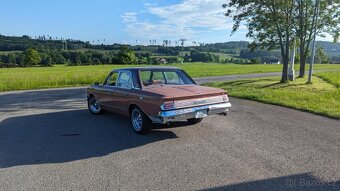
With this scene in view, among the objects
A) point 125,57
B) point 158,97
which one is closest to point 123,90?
point 158,97

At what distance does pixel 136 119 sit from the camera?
21.6 feet

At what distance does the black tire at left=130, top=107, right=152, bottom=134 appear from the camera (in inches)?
244

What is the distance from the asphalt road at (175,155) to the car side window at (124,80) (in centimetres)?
103

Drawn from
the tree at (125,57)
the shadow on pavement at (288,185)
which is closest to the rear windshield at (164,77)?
the shadow on pavement at (288,185)

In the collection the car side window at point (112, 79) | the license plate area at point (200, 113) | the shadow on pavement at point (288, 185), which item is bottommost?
the shadow on pavement at point (288, 185)

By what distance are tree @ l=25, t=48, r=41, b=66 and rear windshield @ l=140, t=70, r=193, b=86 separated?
89013 mm

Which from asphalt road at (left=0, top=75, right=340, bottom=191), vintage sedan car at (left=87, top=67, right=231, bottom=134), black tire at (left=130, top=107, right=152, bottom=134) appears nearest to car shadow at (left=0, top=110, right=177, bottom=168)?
asphalt road at (left=0, top=75, right=340, bottom=191)

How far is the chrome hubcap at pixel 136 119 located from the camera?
643 centimetres

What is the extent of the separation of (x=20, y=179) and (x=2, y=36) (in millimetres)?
130214

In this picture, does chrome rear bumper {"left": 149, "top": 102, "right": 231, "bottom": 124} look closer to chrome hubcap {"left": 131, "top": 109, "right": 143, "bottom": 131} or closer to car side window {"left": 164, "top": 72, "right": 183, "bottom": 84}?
chrome hubcap {"left": 131, "top": 109, "right": 143, "bottom": 131}

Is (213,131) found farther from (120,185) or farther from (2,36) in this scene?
(2,36)

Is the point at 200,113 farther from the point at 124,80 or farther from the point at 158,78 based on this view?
the point at 124,80

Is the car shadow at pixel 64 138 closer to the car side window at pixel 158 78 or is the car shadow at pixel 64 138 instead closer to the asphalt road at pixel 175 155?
the asphalt road at pixel 175 155

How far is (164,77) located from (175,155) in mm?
2559
